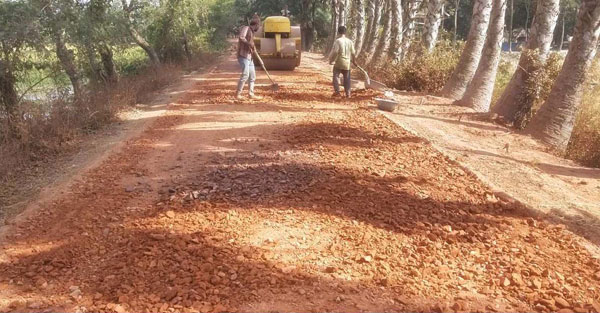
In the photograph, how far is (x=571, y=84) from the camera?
6715 millimetres

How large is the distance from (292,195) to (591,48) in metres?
5.25

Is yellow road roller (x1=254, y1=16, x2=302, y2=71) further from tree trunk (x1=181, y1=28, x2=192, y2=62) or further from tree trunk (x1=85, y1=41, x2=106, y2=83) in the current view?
tree trunk (x1=181, y1=28, x2=192, y2=62)

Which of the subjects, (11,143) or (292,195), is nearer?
(292,195)

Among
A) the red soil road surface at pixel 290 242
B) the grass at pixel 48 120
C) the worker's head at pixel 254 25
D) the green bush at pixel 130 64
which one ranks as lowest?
the red soil road surface at pixel 290 242

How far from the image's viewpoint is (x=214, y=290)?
3.05 m

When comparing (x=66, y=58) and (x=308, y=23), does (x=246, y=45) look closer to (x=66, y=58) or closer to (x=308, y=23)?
(x=66, y=58)

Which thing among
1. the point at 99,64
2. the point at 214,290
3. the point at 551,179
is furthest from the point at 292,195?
the point at 99,64

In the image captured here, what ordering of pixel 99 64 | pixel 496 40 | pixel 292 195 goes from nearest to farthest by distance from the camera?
pixel 292 195 < pixel 496 40 < pixel 99 64

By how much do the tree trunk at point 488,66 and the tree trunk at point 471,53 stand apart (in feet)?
1.97

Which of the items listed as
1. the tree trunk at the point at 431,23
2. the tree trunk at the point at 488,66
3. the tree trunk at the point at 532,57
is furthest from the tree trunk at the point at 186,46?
the tree trunk at the point at 532,57

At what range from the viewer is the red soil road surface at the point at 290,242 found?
3018 mm

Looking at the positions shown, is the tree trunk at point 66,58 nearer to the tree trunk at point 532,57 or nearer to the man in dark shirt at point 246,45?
the man in dark shirt at point 246,45

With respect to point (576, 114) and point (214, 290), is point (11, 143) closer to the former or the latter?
point (214, 290)

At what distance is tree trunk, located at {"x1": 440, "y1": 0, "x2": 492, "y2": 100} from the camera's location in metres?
9.67
